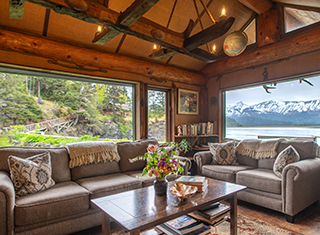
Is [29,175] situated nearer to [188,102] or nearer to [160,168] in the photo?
[160,168]

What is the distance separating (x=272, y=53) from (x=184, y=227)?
11.7ft

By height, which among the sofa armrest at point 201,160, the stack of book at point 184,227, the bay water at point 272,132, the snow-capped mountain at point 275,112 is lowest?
the stack of book at point 184,227

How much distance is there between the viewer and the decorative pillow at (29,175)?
2.15 m

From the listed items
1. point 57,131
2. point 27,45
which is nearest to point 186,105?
point 57,131

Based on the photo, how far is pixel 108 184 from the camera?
8.22ft

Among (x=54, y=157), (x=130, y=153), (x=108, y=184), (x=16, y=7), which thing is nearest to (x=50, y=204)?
(x=108, y=184)

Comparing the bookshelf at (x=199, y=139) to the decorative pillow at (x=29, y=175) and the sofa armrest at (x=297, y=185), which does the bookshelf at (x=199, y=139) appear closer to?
the sofa armrest at (x=297, y=185)

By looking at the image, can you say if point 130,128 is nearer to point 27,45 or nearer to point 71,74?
point 71,74

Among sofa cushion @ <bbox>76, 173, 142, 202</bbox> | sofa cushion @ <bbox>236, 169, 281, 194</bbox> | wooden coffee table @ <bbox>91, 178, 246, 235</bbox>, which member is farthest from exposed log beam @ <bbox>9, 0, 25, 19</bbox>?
sofa cushion @ <bbox>236, 169, 281, 194</bbox>

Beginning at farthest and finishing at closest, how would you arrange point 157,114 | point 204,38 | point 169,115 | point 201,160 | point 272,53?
point 169,115 → point 157,114 → point 272,53 → point 201,160 → point 204,38

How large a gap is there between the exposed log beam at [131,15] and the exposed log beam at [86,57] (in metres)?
1.02

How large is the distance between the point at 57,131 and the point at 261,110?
4092 millimetres

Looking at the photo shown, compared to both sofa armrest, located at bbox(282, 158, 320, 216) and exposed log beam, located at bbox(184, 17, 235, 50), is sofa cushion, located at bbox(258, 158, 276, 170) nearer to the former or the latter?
sofa armrest, located at bbox(282, 158, 320, 216)

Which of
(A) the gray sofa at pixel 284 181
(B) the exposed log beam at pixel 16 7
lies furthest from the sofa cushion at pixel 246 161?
(B) the exposed log beam at pixel 16 7
